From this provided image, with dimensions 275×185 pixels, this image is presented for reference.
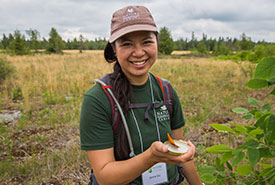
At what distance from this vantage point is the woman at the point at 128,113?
1167mm

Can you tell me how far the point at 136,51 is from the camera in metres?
1.29

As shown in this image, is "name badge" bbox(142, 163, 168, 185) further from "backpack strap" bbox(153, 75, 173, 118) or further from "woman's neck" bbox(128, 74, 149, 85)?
"woman's neck" bbox(128, 74, 149, 85)

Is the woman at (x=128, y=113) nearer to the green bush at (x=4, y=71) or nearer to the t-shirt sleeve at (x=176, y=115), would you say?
the t-shirt sleeve at (x=176, y=115)

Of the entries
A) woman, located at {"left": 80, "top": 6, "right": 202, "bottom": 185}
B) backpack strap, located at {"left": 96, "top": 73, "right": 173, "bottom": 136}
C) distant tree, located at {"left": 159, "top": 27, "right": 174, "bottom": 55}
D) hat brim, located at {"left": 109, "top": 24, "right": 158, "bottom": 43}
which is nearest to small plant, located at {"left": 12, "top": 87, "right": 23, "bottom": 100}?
woman, located at {"left": 80, "top": 6, "right": 202, "bottom": 185}

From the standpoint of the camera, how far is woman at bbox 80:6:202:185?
3.83ft

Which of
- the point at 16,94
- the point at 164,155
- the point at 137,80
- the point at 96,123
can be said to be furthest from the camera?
the point at 16,94

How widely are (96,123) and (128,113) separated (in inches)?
9.2

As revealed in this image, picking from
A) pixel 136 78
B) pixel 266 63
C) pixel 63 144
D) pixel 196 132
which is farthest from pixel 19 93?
pixel 266 63

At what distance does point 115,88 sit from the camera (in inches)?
51.4

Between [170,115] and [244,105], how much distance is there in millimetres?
4403

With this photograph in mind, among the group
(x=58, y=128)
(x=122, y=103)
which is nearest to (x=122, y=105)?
(x=122, y=103)

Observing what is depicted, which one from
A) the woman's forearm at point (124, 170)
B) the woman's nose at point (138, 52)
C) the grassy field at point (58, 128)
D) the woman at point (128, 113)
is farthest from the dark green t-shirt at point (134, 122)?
the grassy field at point (58, 128)

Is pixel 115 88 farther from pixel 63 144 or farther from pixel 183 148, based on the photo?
pixel 63 144

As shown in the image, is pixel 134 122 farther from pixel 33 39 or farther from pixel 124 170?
pixel 33 39
